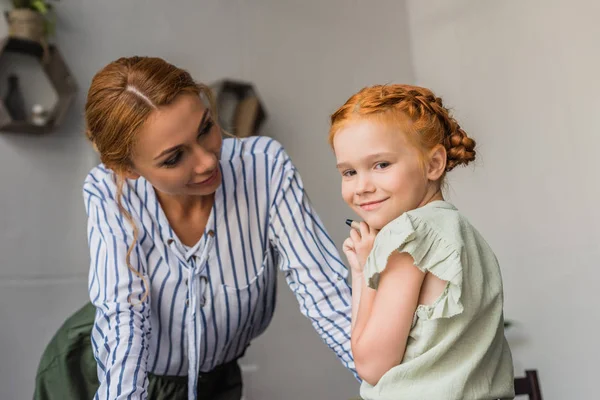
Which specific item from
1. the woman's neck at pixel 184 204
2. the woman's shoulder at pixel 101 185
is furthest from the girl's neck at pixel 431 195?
the woman's shoulder at pixel 101 185

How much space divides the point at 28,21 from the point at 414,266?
1.92 meters

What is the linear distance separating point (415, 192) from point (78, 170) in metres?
1.81

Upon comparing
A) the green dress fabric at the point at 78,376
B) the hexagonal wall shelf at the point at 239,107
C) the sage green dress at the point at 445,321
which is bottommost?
the green dress fabric at the point at 78,376

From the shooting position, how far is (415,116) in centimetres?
96

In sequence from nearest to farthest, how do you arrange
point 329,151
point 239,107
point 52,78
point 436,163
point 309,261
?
point 436,163, point 309,261, point 52,78, point 239,107, point 329,151

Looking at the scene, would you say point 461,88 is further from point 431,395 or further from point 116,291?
point 431,395

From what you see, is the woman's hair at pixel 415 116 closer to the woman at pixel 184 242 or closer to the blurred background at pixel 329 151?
the woman at pixel 184 242

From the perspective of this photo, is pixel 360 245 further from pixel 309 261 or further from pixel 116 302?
pixel 116 302

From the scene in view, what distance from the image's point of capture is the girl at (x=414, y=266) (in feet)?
2.85

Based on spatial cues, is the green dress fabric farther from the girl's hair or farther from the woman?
the girl's hair

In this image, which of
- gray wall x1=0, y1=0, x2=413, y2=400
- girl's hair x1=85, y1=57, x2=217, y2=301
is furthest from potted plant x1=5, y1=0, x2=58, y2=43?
girl's hair x1=85, y1=57, x2=217, y2=301

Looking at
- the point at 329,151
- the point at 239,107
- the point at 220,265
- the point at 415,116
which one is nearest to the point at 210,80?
A: the point at 239,107

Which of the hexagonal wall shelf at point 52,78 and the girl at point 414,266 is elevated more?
the hexagonal wall shelf at point 52,78

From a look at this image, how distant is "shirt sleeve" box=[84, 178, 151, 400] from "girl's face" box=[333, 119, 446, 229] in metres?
0.60
